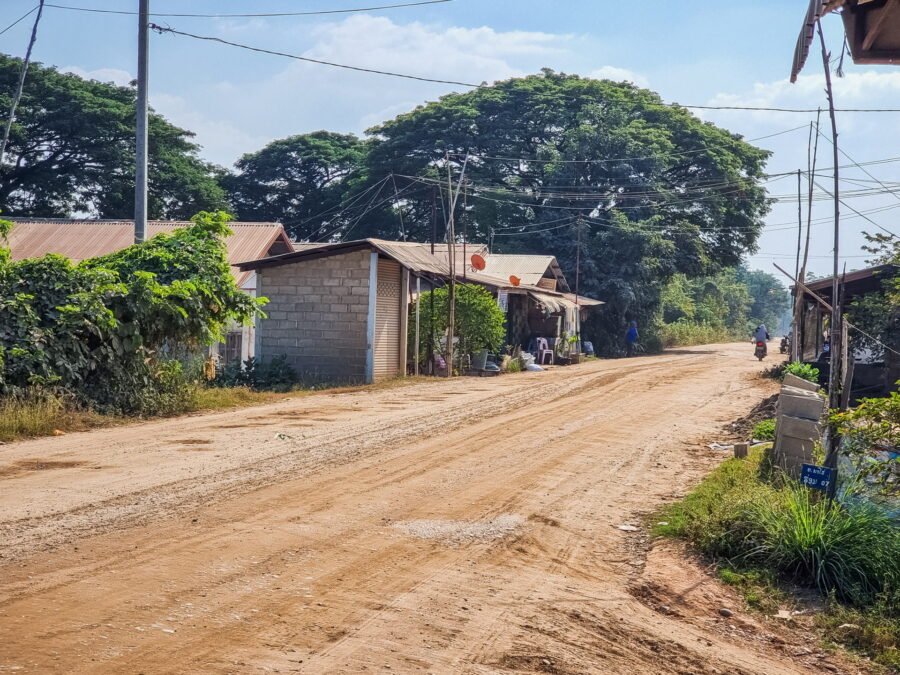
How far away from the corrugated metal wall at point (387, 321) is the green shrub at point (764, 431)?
36.6ft

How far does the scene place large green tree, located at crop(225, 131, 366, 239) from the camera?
5603 cm

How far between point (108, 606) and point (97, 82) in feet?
144

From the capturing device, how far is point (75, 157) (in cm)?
4162

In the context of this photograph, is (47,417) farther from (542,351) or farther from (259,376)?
(542,351)

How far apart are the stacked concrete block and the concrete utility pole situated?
1227cm

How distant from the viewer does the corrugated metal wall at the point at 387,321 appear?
23609mm

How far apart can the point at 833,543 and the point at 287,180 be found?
5235cm

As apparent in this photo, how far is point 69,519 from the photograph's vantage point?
781 centimetres

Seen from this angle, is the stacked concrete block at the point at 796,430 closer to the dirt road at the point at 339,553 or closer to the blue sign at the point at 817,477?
the dirt road at the point at 339,553

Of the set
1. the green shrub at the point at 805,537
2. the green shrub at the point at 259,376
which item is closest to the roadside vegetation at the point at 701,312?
the green shrub at the point at 259,376

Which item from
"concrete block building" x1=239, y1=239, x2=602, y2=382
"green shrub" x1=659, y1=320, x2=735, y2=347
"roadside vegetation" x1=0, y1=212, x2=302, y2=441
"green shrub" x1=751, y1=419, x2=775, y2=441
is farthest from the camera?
"green shrub" x1=659, y1=320, x2=735, y2=347

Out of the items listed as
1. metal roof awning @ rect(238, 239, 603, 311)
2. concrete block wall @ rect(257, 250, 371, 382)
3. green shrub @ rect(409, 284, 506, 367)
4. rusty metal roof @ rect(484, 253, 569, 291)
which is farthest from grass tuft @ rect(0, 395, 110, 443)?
rusty metal roof @ rect(484, 253, 569, 291)

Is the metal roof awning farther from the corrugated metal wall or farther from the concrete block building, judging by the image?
the corrugated metal wall

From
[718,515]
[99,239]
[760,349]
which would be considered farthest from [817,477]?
[760,349]
